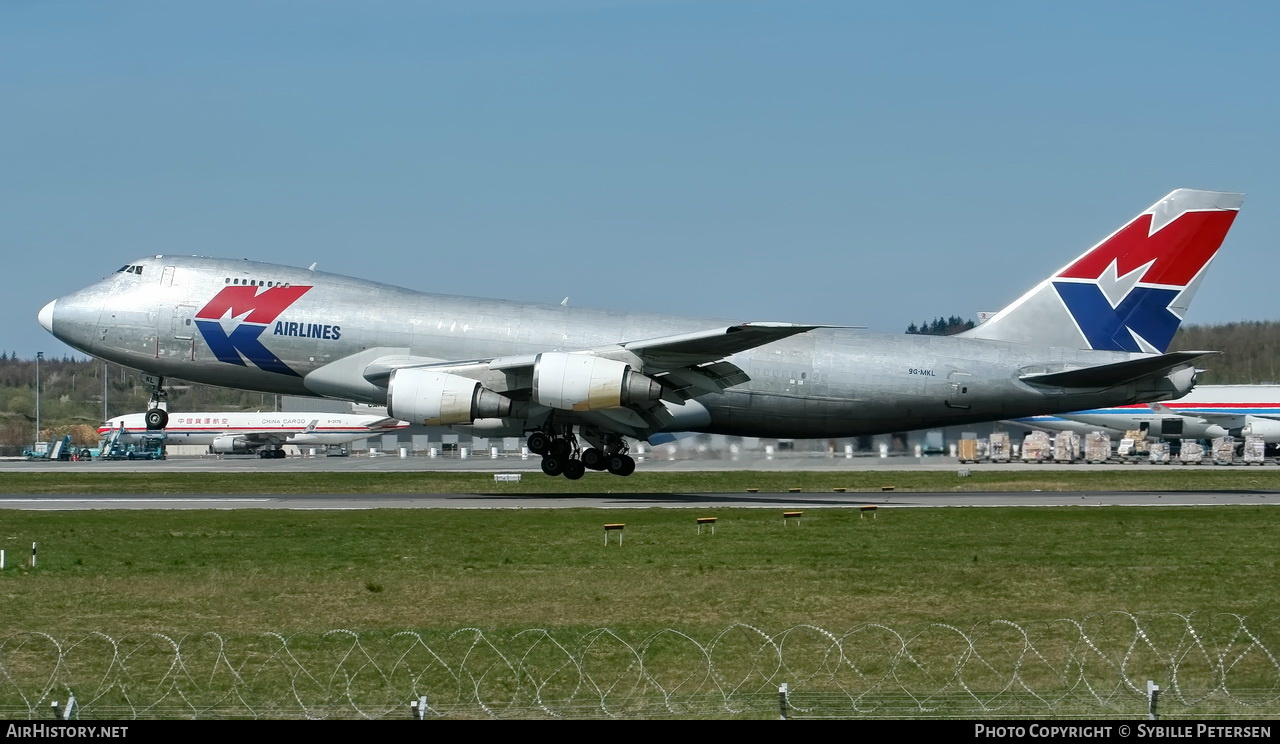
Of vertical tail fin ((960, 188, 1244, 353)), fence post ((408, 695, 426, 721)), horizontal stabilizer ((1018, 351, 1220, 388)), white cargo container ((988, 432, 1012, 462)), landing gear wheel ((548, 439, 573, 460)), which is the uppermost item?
vertical tail fin ((960, 188, 1244, 353))

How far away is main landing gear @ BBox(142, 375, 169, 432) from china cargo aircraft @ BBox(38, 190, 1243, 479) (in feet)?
1.05

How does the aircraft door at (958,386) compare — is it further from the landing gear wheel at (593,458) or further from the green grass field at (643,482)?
the landing gear wheel at (593,458)

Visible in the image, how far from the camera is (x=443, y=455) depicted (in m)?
106

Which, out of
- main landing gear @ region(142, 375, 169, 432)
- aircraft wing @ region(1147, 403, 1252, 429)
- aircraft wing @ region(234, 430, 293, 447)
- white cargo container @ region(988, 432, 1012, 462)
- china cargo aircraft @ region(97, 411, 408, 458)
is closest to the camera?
main landing gear @ region(142, 375, 169, 432)

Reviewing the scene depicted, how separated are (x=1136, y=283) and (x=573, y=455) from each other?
1846 centimetres

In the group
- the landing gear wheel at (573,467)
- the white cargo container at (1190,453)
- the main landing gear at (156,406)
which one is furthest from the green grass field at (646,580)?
the white cargo container at (1190,453)

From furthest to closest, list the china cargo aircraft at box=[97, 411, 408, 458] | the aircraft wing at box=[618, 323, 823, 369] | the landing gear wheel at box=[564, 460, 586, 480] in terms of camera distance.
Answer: the china cargo aircraft at box=[97, 411, 408, 458] → the landing gear wheel at box=[564, 460, 586, 480] → the aircraft wing at box=[618, 323, 823, 369]

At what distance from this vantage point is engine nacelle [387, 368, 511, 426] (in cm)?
3784

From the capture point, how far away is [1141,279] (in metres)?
41.0

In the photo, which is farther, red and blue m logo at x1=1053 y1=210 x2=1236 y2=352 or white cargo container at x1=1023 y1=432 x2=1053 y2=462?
white cargo container at x1=1023 y1=432 x2=1053 y2=462

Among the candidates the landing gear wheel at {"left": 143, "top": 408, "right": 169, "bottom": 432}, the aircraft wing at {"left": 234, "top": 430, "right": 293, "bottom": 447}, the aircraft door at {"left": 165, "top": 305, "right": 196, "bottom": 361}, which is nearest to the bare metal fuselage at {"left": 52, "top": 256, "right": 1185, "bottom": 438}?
the aircraft door at {"left": 165, "top": 305, "right": 196, "bottom": 361}

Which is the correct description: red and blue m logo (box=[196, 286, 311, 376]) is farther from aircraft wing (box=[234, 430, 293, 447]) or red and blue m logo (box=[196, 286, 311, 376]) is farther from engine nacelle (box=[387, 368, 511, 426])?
aircraft wing (box=[234, 430, 293, 447])
